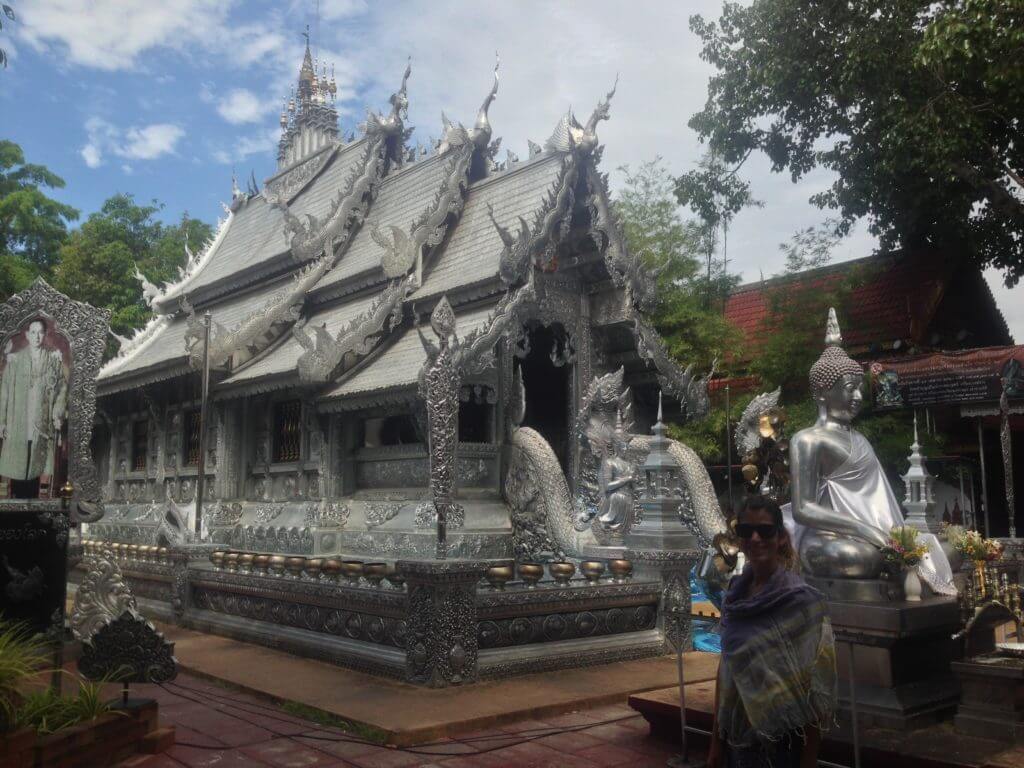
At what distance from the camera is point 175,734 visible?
542cm

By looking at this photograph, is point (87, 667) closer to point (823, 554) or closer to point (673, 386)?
point (823, 554)

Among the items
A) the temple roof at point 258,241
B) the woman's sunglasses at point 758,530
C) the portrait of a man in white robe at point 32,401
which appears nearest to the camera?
the woman's sunglasses at point 758,530

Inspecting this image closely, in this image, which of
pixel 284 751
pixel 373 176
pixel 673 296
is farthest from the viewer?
pixel 673 296

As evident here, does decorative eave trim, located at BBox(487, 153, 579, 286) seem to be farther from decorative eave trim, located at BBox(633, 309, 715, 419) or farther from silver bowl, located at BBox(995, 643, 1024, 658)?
silver bowl, located at BBox(995, 643, 1024, 658)

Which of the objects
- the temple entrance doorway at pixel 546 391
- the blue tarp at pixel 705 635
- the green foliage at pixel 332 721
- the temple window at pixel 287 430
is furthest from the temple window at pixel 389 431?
the green foliage at pixel 332 721

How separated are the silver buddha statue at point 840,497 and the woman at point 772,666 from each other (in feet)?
5.65

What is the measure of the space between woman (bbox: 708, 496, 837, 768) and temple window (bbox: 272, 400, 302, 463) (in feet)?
34.0

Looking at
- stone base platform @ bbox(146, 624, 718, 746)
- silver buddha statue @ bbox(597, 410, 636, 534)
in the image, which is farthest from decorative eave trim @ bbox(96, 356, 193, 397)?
stone base platform @ bbox(146, 624, 718, 746)

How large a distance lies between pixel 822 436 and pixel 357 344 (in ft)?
24.4

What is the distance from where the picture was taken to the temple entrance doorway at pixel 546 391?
12.8 m

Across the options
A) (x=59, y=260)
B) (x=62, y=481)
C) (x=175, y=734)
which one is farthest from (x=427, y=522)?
(x=59, y=260)

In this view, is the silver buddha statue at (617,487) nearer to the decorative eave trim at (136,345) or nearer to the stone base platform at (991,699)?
the stone base platform at (991,699)

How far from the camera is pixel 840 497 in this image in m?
5.08

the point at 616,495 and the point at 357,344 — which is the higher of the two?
the point at 357,344
